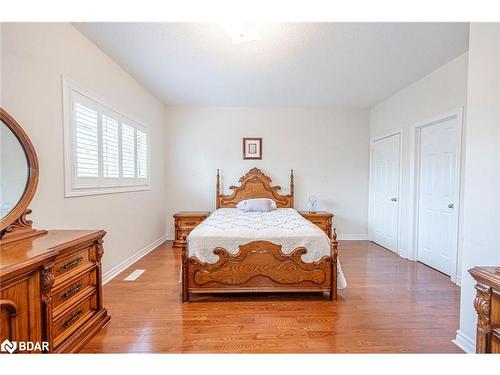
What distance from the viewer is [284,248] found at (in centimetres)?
231

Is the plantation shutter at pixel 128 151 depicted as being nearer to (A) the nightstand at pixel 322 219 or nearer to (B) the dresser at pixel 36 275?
(B) the dresser at pixel 36 275

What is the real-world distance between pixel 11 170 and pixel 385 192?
4682 mm

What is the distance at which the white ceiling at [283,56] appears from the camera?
87.2 inches

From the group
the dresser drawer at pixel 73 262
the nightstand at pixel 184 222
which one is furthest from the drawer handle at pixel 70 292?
the nightstand at pixel 184 222

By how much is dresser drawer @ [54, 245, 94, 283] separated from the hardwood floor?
0.55 m

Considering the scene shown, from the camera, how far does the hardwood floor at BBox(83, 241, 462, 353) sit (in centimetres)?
167

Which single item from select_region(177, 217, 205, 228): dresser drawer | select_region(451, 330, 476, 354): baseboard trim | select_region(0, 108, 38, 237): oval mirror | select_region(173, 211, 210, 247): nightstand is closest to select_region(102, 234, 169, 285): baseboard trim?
select_region(173, 211, 210, 247): nightstand

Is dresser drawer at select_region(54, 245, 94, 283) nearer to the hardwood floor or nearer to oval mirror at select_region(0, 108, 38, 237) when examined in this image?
oval mirror at select_region(0, 108, 38, 237)

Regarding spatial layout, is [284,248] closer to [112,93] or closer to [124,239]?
[124,239]

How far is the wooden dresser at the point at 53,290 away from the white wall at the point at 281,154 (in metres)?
2.90

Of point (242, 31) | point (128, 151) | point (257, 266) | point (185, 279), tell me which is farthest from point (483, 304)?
point (128, 151)

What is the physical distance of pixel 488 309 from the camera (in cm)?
100
